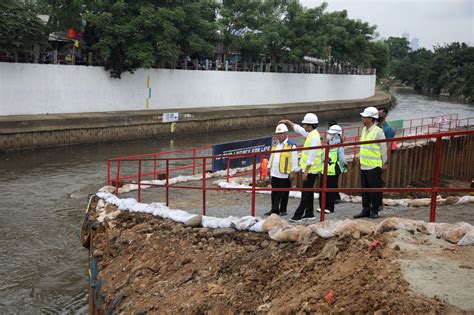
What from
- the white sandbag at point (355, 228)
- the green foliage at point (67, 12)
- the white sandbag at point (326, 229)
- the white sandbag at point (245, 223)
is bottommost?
the white sandbag at point (245, 223)

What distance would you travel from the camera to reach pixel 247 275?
5922 mm

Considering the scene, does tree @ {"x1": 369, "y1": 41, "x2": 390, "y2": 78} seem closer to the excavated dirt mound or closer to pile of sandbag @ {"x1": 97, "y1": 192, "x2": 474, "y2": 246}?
pile of sandbag @ {"x1": 97, "y1": 192, "x2": 474, "y2": 246}

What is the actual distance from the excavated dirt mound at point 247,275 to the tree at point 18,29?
19459 millimetres

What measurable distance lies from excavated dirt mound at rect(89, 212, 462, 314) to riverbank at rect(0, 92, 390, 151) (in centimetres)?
1806

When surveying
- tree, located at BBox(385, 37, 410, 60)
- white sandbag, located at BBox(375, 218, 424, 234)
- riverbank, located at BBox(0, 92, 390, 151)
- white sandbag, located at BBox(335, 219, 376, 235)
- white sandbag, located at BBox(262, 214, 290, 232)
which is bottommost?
riverbank, located at BBox(0, 92, 390, 151)

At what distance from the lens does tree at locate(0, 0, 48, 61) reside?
2467 centimetres

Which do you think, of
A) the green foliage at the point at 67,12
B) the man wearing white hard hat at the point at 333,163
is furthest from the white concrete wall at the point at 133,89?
the man wearing white hard hat at the point at 333,163

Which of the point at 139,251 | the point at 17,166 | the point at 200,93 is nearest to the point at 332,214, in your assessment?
the point at 139,251

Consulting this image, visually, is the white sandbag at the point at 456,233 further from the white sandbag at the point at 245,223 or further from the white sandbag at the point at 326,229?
the white sandbag at the point at 245,223

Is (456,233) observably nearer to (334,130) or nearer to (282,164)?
(282,164)

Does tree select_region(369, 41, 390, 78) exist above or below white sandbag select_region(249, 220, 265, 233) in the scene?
above

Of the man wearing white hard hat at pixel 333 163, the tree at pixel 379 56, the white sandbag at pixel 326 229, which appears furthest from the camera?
the tree at pixel 379 56

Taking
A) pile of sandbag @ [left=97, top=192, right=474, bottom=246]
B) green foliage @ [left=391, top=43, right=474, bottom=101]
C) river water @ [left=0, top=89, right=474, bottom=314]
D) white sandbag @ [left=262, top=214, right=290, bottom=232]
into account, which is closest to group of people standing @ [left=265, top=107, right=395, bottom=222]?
white sandbag @ [left=262, top=214, right=290, bottom=232]

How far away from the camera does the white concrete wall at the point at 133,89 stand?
1067 inches
